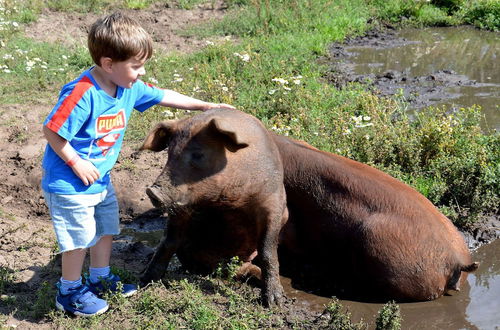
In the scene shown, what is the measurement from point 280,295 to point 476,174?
2.40 metres

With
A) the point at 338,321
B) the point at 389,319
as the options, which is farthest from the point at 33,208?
the point at 389,319

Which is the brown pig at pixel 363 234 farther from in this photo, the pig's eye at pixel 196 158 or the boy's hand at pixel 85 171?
the boy's hand at pixel 85 171

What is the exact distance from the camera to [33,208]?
6039 mm

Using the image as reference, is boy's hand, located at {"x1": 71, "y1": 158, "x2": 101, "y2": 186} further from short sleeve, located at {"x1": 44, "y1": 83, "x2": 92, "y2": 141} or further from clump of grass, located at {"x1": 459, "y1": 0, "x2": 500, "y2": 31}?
clump of grass, located at {"x1": 459, "y1": 0, "x2": 500, "y2": 31}

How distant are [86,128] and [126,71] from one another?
40cm

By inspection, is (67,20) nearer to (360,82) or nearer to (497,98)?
(360,82)

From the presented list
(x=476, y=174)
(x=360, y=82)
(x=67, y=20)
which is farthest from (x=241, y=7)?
(x=476, y=174)

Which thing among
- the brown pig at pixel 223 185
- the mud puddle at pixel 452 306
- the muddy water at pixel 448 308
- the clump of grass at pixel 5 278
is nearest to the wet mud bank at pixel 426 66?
the mud puddle at pixel 452 306

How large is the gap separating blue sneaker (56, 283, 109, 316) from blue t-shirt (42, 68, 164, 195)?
0.66 metres

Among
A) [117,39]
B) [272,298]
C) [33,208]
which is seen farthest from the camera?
[33,208]

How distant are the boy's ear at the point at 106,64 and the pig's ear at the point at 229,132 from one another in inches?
26.8

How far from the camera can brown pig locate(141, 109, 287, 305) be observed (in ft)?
13.5

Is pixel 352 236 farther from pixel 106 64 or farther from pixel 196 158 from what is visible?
pixel 106 64

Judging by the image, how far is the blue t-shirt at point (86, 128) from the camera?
3.73 meters
